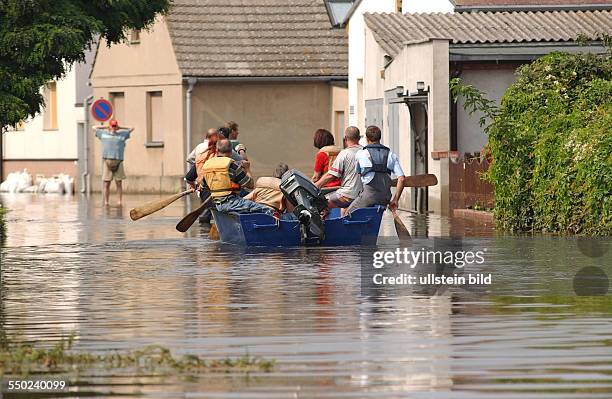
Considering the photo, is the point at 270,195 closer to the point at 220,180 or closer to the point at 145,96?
the point at 220,180

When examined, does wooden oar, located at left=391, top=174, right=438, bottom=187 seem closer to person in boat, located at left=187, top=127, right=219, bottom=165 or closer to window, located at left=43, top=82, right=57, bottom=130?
person in boat, located at left=187, top=127, right=219, bottom=165

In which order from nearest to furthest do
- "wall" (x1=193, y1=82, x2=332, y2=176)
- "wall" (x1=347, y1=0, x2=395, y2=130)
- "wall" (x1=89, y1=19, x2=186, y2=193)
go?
"wall" (x1=347, y1=0, x2=395, y2=130)
"wall" (x1=193, y1=82, x2=332, y2=176)
"wall" (x1=89, y1=19, x2=186, y2=193)

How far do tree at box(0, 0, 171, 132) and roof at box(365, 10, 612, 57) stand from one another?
812cm

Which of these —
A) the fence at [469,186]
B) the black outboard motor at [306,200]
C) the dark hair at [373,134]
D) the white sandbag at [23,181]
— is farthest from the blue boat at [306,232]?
the white sandbag at [23,181]

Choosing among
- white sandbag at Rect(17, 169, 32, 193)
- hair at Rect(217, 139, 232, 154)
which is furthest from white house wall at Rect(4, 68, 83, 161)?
hair at Rect(217, 139, 232, 154)

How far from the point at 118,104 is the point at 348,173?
107ft

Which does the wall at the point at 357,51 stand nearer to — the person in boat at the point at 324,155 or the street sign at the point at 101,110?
the street sign at the point at 101,110

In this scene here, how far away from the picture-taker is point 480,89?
34.2 meters

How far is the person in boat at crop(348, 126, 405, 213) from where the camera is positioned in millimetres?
22328

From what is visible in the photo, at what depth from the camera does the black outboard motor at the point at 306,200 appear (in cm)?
2164

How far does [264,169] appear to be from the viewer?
168 feet

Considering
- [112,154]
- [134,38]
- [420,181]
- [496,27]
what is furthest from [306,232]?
[134,38]

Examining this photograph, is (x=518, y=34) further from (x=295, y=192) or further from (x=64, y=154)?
(x=64, y=154)

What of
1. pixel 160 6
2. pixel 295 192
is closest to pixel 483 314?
pixel 295 192
